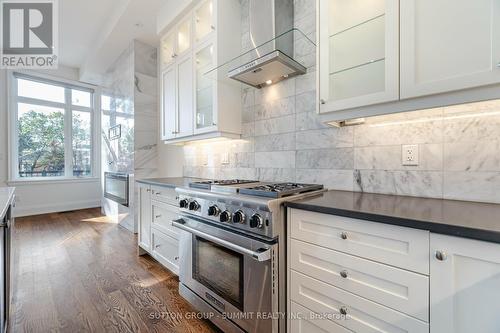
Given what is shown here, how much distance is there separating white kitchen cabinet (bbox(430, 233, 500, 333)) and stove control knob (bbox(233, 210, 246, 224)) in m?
0.84

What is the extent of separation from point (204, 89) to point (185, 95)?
0.31 m

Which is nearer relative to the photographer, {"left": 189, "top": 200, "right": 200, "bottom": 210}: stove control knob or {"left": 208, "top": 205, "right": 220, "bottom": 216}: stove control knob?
{"left": 208, "top": 205, "right": 220, "bottom": 216}: stove control knob

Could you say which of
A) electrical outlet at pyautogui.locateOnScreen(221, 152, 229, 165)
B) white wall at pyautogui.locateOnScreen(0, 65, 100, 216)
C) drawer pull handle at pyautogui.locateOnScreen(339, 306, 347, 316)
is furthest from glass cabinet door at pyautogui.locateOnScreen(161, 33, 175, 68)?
white wall at pyautogui.locateOnScreen(0, 65, 100, 216)

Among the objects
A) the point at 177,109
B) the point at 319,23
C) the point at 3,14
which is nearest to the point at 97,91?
the point at 3,14

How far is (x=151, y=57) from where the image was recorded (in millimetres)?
3818

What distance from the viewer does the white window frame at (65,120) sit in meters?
4.34

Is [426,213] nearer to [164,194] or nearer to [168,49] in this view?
[164,194]

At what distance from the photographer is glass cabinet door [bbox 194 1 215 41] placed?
220cm

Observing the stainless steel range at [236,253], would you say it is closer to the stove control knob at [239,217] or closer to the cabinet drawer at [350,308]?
the stove control knob at [239,217]

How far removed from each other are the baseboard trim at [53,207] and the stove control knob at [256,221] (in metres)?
5.56

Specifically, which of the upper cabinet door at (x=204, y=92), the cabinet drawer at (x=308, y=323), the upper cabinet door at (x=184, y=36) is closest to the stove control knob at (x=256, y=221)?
the cabinet drawer at (x=308, y=323)

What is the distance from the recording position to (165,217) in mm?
2184

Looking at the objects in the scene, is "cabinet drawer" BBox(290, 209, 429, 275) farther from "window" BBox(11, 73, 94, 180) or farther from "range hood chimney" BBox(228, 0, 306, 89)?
"window" BBox(11, 73, 94, 180)

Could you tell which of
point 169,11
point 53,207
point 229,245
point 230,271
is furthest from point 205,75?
point 53,207
